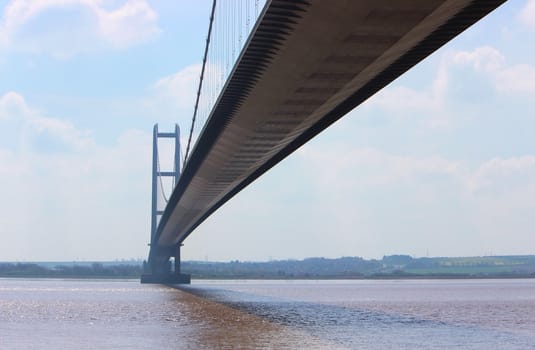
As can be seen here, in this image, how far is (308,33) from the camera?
2128 centimetres

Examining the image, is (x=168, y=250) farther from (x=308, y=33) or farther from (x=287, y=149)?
(x=308, y=33)

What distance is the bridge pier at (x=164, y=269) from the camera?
109m

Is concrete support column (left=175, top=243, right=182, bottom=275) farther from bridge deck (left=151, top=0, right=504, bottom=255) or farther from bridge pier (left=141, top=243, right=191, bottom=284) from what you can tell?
bridge deck (left=151, top=0, right=504, bottom=255)

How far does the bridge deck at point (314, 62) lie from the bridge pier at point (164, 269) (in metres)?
68.2

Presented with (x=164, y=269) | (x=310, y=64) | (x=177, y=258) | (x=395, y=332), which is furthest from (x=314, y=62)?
(x=164, y=269)

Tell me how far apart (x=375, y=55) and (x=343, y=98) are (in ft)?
18.7

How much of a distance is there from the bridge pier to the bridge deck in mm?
68171

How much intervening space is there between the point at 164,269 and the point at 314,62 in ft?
300

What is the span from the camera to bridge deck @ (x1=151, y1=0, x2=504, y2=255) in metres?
20.1

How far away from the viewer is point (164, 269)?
113438 mm

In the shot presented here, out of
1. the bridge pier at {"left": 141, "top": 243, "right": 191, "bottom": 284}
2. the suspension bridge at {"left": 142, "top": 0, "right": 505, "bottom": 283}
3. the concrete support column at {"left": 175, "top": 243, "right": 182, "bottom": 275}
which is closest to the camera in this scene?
the suspension bridge at {"left": 142, "top": 0, "right": 505, "bottom": 283}

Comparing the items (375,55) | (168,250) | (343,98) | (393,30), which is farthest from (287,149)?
A: (168,250)

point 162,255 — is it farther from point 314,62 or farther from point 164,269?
point 314,62

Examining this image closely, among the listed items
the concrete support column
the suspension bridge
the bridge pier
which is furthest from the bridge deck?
the bridge pier
